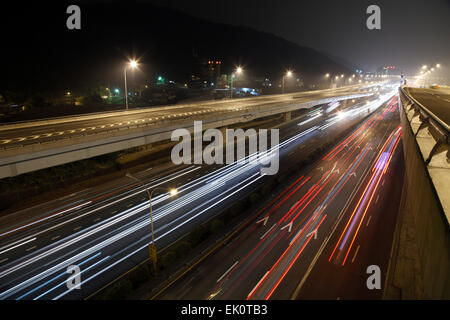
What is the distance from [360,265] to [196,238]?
11996 mm

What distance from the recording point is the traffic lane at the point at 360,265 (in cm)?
1544

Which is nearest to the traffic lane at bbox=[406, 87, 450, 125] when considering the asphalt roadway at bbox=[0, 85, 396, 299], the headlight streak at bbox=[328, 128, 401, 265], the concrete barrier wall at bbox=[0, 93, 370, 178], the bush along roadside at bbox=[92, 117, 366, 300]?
the headlight streak at bbox=[328, 128, 401, 265]

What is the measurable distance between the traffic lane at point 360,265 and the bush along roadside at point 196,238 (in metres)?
7.78

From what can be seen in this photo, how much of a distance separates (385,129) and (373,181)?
37.0 metres

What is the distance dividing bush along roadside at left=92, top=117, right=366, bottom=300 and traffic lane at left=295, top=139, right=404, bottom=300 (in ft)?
25.5

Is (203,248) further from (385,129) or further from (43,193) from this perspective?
(385,129)

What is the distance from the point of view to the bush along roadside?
15562 mm

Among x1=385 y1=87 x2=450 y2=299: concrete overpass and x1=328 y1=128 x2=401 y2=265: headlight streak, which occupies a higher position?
x1=385 y1=87 x2=450 y2=299: concrete overpass

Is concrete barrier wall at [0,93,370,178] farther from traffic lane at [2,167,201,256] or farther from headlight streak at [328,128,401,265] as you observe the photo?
headlight streak at [328,128,401,265]

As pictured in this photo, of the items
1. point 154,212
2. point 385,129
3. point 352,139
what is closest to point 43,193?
point 154,212

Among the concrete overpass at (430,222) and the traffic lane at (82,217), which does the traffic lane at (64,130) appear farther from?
the concrete overpass at (430,222)

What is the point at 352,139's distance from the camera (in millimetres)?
52594

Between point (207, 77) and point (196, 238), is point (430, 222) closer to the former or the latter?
point (196, 238)

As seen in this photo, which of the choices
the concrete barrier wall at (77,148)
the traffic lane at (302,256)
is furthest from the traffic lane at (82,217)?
the traffic lane at (302,256)
